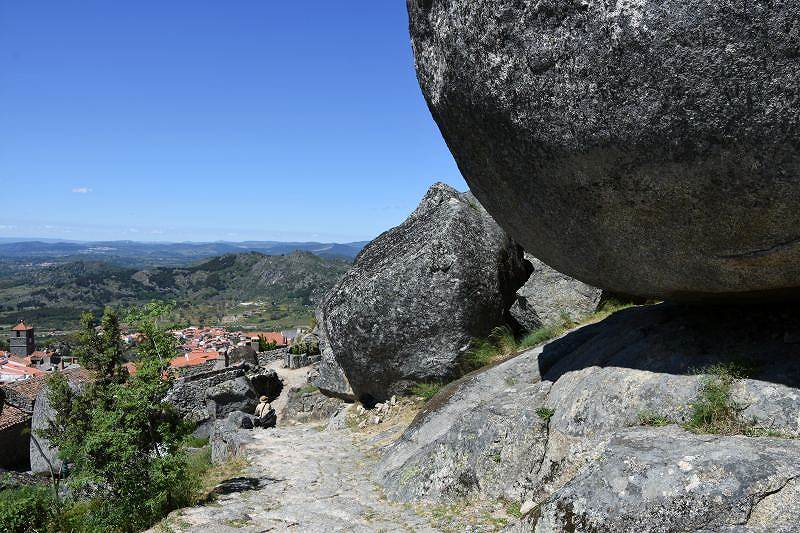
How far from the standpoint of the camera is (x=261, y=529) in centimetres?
731

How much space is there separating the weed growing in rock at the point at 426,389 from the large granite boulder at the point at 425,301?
12cm

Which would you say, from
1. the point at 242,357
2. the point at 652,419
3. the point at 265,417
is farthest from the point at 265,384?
the point at 652,419

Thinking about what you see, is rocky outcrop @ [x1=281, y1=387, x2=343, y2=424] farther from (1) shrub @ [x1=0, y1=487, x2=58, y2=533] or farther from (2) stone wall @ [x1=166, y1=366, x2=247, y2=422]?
(2) stone wall @ [x1=166, y1=366, x2=247, y2=422]

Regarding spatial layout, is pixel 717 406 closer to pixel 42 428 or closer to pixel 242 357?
pixel 42 428

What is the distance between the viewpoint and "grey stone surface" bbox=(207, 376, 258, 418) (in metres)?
19.9

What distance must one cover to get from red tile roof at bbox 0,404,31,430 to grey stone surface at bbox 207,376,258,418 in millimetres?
14904

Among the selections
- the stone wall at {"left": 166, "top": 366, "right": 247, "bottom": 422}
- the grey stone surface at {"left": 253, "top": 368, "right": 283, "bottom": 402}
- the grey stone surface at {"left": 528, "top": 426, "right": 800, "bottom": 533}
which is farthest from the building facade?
the grey stone surface at {"left": 528, "top": 426, "right": 800, "bottom": 533}

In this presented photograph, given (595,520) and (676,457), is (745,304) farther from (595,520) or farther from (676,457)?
(595,520)

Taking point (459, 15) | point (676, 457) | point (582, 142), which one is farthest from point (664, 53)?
point (676, 457)

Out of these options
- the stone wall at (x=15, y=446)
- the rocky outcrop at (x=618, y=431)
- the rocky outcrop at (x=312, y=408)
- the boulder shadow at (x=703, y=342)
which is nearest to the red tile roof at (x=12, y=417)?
the stone wall at (x=15, y=446)

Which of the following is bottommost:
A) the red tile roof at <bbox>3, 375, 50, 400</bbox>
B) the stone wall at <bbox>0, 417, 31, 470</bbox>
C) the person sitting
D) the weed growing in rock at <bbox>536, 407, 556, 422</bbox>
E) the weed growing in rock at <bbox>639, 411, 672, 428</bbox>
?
the stone wall at <bbox>0, 417, 31, 470</bbox>

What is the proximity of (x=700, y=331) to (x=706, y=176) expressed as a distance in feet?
8.39

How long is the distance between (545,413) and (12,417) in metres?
30.8

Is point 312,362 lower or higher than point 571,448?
lower
